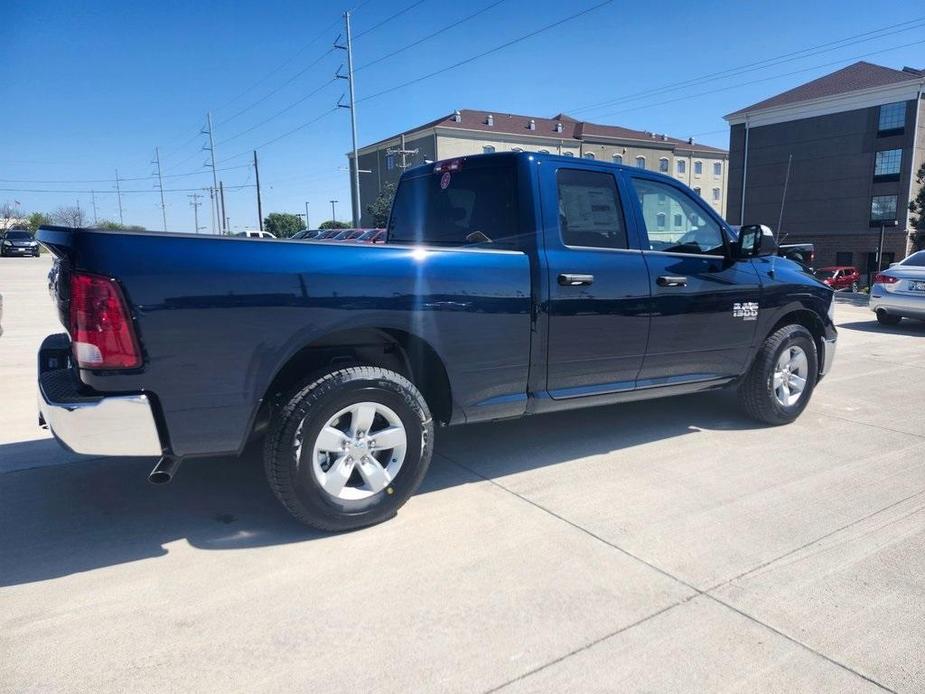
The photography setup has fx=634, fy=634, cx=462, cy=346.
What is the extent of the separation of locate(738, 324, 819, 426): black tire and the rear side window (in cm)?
252

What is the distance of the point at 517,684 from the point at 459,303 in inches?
73.3

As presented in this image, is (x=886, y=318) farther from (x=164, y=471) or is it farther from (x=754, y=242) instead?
(x=164, y=471)

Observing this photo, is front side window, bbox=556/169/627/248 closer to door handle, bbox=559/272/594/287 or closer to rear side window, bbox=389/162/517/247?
door handle, bbox=559/272/594/287

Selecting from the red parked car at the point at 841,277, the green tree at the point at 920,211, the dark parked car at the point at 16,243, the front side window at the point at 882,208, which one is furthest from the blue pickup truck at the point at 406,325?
the front side window at the point at 882,208

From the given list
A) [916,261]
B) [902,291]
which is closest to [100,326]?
[902,291]

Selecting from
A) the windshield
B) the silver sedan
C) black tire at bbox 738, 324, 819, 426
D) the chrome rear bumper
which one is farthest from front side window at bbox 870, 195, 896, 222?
the chrome rear bumper

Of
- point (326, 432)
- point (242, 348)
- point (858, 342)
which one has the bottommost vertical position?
point (858, 342)

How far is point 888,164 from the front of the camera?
43.5 meters

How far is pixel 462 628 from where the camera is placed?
2.46 m

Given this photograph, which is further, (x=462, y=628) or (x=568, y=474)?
(x=568, y=474)

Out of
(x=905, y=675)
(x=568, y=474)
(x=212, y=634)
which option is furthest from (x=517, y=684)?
(x=568, y=474)

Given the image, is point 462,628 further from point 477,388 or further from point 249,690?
point 477,388

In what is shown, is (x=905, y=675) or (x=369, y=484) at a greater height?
(x=369, y=484)

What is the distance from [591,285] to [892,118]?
50530 millimetres
